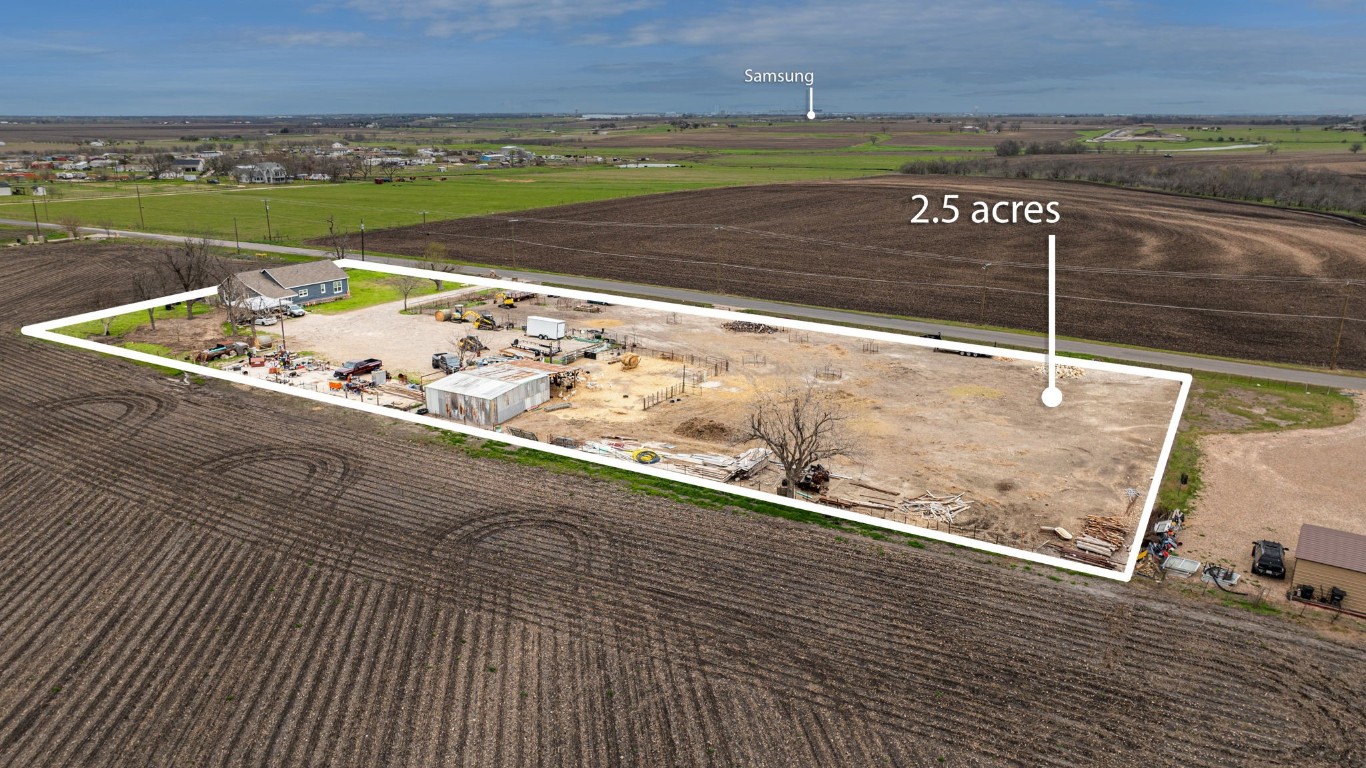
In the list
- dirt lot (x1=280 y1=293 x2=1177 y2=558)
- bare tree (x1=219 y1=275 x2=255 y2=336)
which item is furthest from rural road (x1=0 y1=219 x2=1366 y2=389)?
bare tree (x1=219 y1=275 x2=255 y2=336)

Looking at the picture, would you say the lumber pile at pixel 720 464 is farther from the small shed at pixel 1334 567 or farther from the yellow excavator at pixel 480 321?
the yellow excavator at pixel 480 321

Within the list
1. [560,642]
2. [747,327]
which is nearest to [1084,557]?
[560,642]

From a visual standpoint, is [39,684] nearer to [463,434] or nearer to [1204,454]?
[463,434]

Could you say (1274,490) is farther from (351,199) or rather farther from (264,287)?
(351,199)

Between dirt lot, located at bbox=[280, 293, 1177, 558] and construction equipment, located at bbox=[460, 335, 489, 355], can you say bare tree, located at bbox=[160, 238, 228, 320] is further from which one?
construction equipment, located at bbox=[460, 335, 489, 355]

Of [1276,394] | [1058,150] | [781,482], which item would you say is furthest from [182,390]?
[1058,150]

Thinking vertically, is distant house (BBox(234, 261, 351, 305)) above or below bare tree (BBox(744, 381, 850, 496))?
above
